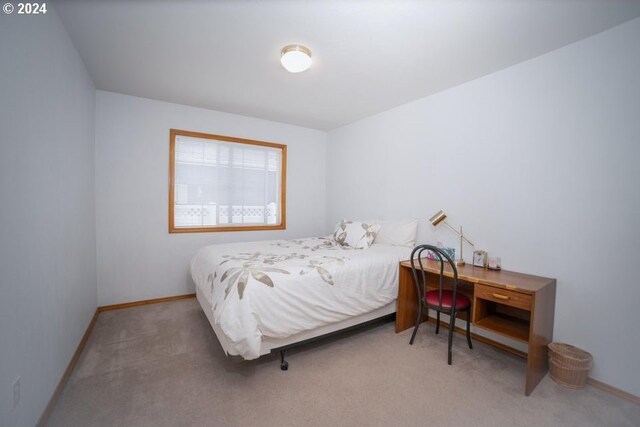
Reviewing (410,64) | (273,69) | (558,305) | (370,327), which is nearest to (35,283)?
(273,69)

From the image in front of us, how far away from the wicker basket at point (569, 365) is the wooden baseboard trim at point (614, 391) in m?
0.09

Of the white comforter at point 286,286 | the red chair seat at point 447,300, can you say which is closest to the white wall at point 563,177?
the red chair seat at point 447,300

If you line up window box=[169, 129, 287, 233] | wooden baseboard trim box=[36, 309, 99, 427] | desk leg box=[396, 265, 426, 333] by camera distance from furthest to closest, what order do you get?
window box=[169, 129, 287, 233], desk leg box=[396, 265, 426, 333], wooden baseboard trim box=[36, 309, 99, 427]

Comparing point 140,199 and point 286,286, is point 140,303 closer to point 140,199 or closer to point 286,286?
point 140,199

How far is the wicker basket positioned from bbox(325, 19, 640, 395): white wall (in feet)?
0.36

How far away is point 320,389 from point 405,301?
1229 mm

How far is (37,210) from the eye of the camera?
58.4 inches

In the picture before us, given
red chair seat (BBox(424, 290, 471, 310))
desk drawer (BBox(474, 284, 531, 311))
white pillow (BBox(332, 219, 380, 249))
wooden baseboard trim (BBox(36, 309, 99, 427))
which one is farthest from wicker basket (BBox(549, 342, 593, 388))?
wooden baseboard trim (BBox(36, 309, 99, 427))

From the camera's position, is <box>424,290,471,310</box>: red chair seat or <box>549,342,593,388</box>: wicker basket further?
<box>424,290,471,310</box>: red chair seat

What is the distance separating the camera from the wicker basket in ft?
5.98

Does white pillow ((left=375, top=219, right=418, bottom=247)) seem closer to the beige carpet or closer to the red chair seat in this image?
the red chair seat

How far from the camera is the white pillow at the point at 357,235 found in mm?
3109

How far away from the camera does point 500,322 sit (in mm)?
2119

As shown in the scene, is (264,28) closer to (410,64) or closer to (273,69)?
(273,69)
